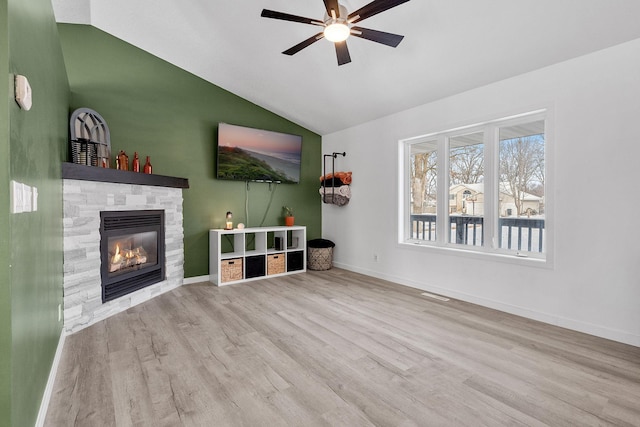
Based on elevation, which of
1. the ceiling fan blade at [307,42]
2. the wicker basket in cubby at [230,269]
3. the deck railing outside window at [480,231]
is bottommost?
the wicker basket in cubby at [230,269]

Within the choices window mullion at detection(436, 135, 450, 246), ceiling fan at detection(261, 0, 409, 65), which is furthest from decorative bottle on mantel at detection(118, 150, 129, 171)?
window mullion at detection(436, 135, 450, 246)

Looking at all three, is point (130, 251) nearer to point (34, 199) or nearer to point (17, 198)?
point (34, 199)

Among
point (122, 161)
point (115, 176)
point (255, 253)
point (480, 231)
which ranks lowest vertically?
point (255, 253)

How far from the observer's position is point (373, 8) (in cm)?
221

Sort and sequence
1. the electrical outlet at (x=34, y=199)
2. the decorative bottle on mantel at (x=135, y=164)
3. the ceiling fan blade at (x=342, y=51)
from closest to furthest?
the electrical outlet at (x=34, y=199) → the ceiling fan blade at (x=342, y=51) → the decorative bottle on mantel at (x=135, y=164)

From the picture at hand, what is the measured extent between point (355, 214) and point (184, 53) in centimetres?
326

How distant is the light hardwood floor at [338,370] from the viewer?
1699mm

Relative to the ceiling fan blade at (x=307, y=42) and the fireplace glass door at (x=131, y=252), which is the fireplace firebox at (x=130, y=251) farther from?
the ceiling fan blade at (x=307, y=42)

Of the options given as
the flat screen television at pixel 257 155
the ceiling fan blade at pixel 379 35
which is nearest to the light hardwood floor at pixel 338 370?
the flat screen television at pixel 257 155

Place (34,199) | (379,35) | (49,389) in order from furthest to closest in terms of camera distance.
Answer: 1. (379,35)
2. (49,389)
3. (34,199)

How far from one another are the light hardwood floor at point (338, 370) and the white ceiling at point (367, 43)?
2.49 m

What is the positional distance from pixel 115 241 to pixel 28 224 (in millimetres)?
2075

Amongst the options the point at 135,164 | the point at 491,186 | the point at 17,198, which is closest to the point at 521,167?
the point at 491,186

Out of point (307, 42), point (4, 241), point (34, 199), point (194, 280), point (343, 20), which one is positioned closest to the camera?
point (4, 241)
